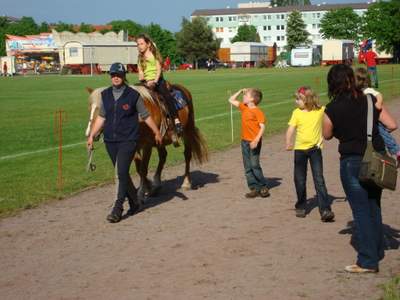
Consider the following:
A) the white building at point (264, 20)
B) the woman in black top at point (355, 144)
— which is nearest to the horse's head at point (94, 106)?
the woman in black top at point (355, 144)

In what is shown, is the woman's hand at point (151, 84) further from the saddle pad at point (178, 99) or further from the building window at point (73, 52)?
the building window at point (73, 52)

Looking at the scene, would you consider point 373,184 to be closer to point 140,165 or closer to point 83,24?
point 140,165

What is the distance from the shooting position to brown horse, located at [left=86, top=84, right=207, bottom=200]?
31.3ft

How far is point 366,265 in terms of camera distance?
6.31 metres

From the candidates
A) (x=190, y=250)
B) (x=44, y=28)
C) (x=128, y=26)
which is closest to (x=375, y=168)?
(x=190, y=250)

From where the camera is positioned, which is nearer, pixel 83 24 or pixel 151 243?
pixel 151 243

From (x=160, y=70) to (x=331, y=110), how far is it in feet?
14.1

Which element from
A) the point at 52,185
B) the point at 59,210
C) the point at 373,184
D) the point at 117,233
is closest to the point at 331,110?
the point at 373,184

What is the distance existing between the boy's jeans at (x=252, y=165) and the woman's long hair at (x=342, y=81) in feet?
11.4

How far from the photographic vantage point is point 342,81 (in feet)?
20.7

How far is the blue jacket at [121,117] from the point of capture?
28.5 feet

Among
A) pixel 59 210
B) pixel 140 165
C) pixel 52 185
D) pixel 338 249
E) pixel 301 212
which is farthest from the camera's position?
pixel 52 185

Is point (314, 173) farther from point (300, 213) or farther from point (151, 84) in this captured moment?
point (151, 84)

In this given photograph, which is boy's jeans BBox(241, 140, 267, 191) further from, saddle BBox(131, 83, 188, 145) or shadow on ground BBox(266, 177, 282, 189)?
saddle BBox(131, 83, 188, 145)
